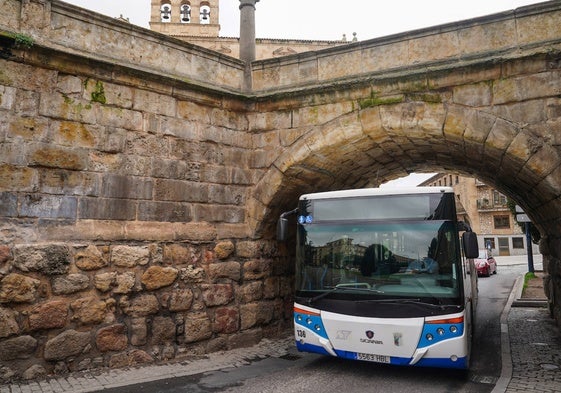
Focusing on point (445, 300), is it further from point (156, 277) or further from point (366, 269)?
point (156, 277)

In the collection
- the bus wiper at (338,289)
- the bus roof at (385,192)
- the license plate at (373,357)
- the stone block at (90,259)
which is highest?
→ the bus roof at (385,192)

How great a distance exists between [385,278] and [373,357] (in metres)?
0.96

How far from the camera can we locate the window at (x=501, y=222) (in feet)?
145

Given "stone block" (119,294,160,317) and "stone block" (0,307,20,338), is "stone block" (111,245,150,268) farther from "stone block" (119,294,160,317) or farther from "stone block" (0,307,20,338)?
"stone block" (0,307,20,338)

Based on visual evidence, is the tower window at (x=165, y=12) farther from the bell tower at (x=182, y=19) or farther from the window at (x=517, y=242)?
the window at (x=517, y=242)

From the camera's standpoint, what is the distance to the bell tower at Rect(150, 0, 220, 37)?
40281mm

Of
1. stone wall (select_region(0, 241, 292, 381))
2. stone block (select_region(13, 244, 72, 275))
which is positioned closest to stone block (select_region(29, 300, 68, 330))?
stone wall (select_region(0, 241, 292, 381))

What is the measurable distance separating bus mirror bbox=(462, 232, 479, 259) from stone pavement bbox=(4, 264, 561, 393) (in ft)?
5.02

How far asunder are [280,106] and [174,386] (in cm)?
475

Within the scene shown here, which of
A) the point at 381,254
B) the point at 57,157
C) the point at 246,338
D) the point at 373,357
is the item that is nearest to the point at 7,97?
the point at 57,157

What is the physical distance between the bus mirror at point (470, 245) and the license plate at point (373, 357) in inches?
63.6

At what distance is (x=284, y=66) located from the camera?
782cm

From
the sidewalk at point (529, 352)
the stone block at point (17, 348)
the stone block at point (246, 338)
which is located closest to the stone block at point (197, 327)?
the stone block at point (246, 338)

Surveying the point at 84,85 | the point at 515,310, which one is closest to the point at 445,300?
the point at 84,85
